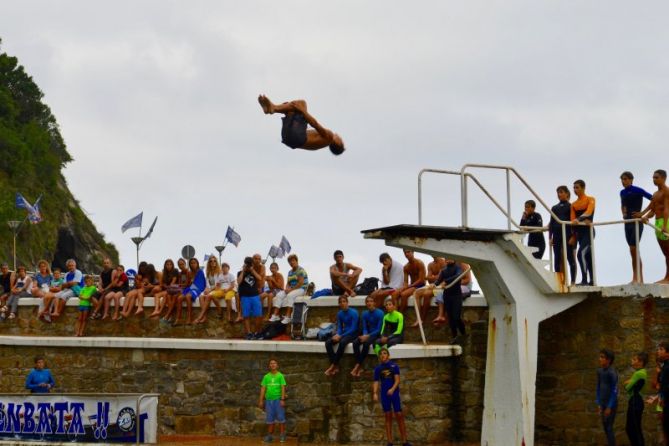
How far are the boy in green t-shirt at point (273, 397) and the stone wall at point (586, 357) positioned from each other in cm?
406

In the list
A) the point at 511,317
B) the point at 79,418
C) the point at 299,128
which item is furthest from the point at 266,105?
the point at 79,418

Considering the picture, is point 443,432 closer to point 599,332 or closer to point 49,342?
point 599,332

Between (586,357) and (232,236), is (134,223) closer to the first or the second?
(232,236)

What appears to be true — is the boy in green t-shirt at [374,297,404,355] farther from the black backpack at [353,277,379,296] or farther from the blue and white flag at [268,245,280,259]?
the blue and white flag at [268,245,280,259]

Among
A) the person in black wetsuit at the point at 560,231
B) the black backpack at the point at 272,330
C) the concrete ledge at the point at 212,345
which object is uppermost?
the person in black wetsuit at the point at 560,231

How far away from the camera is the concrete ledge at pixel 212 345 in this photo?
66.6 ft

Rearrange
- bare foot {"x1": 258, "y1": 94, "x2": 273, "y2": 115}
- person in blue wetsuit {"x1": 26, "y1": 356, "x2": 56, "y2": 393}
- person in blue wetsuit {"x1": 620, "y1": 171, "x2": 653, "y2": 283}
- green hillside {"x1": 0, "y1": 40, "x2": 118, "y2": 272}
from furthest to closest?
1. green hillside {"x1": 0, "y1": 40, "x2": 118, "y2": 272}
2. person in blue wetsuit {"x1": 26, "y1": 356, "x2": 56, "y2": 393}
3. person in blue wetsuit {"x1": 620, "y1": 171, "x2": 653, "y2": 283}
4. bare foot {"x1": 258, "y1": 94, "x2": 273, "y2": 115}

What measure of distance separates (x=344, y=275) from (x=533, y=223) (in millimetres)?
3917

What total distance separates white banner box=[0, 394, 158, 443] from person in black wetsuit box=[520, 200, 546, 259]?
611cm

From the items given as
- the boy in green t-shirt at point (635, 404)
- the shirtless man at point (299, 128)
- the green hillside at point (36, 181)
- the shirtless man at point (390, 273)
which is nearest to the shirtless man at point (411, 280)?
the shirtless man at point (390, 273)

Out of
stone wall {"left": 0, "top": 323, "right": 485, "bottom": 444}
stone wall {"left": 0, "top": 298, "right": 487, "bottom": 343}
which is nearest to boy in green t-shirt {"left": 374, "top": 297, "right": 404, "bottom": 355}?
stone wall {"left": 0, "top": 323, "right": 485, "bottom": 444}

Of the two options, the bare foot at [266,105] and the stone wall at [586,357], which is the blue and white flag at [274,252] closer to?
the stone wall at [586,357]

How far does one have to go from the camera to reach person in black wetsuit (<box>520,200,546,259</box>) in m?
19.6

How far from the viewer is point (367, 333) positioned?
2023 cm
